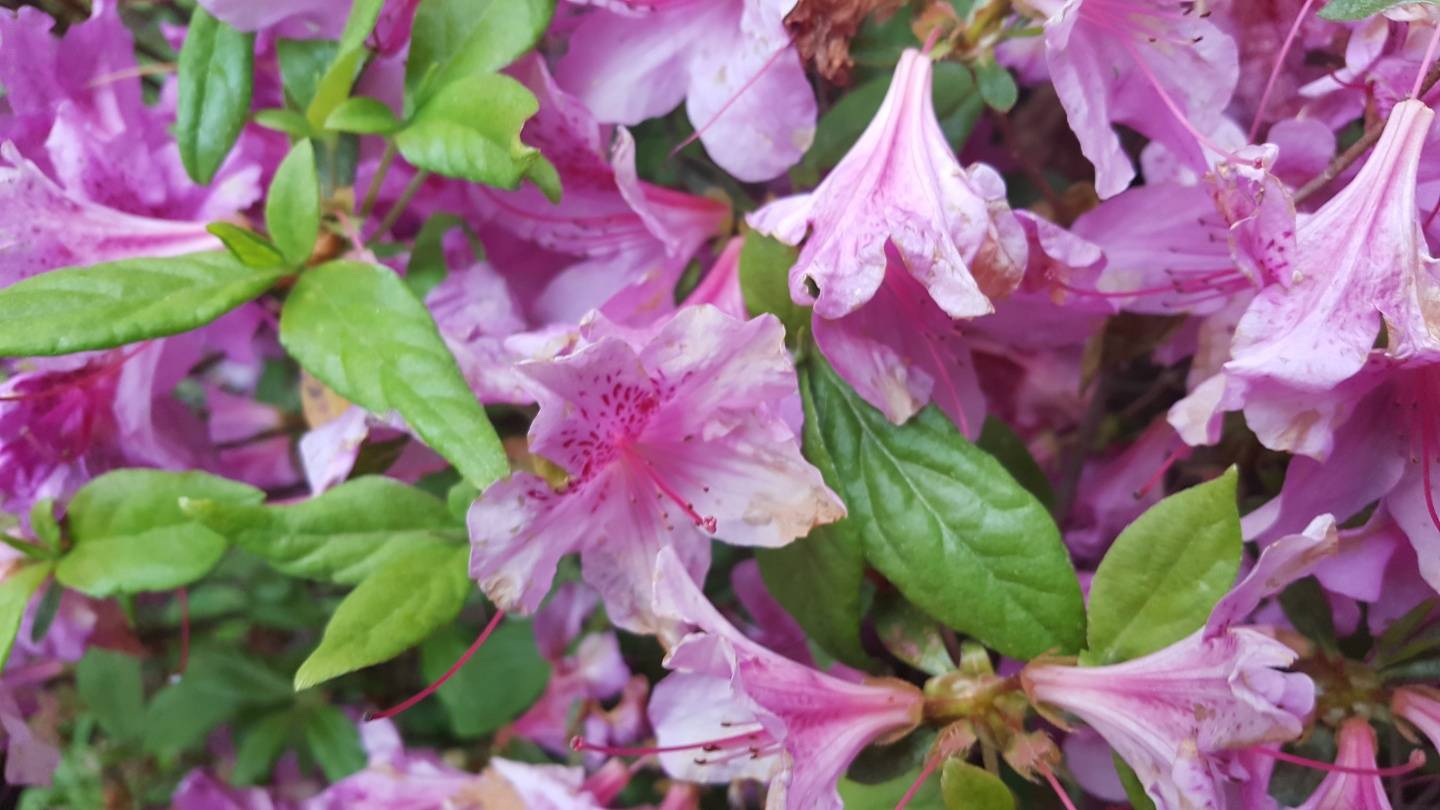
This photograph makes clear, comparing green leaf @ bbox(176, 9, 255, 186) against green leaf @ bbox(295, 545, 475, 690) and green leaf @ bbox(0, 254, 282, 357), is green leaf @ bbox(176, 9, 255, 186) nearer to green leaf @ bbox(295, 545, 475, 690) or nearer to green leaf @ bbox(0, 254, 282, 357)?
green leaf @ bbox(0, 254, 282, 357)

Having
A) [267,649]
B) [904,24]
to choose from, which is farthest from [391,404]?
[267,649]

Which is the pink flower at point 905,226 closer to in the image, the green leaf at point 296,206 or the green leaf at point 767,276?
the green leaf at point 767,276

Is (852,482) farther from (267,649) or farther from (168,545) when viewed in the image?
(267,649)

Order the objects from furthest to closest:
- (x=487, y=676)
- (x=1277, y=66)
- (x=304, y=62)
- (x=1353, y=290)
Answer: (x=487, y=676), (x=304, y=62), (x=1277, y=66), (x=1353, y=290)

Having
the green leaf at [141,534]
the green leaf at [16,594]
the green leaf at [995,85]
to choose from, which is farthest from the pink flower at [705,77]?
the green leaf at [16,594]

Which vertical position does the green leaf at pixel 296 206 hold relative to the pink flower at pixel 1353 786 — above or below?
above

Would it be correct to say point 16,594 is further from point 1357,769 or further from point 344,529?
point 1357,769

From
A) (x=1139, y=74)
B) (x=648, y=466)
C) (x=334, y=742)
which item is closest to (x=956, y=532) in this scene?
(x=648, y=466)
